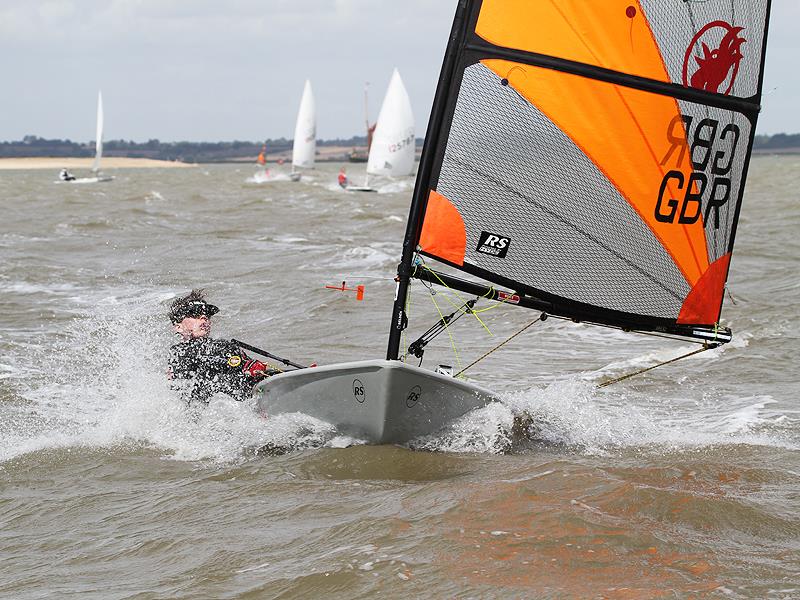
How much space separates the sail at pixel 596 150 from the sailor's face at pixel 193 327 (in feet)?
5.29

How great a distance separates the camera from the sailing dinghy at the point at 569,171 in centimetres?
551

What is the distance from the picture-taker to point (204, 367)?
6301 mm

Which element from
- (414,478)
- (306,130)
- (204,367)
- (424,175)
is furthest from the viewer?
(306,130)

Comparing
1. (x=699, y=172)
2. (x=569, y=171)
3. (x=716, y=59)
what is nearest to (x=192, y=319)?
(x=569, y=171)

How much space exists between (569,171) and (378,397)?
1668 millimetres

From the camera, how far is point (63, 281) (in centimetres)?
1531

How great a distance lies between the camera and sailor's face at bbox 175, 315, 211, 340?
6.36m

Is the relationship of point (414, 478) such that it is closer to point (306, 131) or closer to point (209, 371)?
point (209, 371)

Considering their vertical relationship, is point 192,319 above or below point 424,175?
below

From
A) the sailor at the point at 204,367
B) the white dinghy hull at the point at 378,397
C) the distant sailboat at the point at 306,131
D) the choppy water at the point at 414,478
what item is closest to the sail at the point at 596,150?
the white dinghy hull at the point at 378,397

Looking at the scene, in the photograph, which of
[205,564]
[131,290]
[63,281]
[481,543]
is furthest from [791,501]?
[63,281]

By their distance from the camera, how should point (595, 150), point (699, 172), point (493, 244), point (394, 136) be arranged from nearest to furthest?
point (493, 244) → point (595, 150) → point (699, 172) → point (394, 136)

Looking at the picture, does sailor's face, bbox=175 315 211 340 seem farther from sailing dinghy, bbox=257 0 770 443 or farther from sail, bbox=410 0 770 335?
sail, bbox=410 0 770 335

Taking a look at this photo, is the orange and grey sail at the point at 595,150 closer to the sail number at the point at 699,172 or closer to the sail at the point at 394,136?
the sail number at the point at 699,172
